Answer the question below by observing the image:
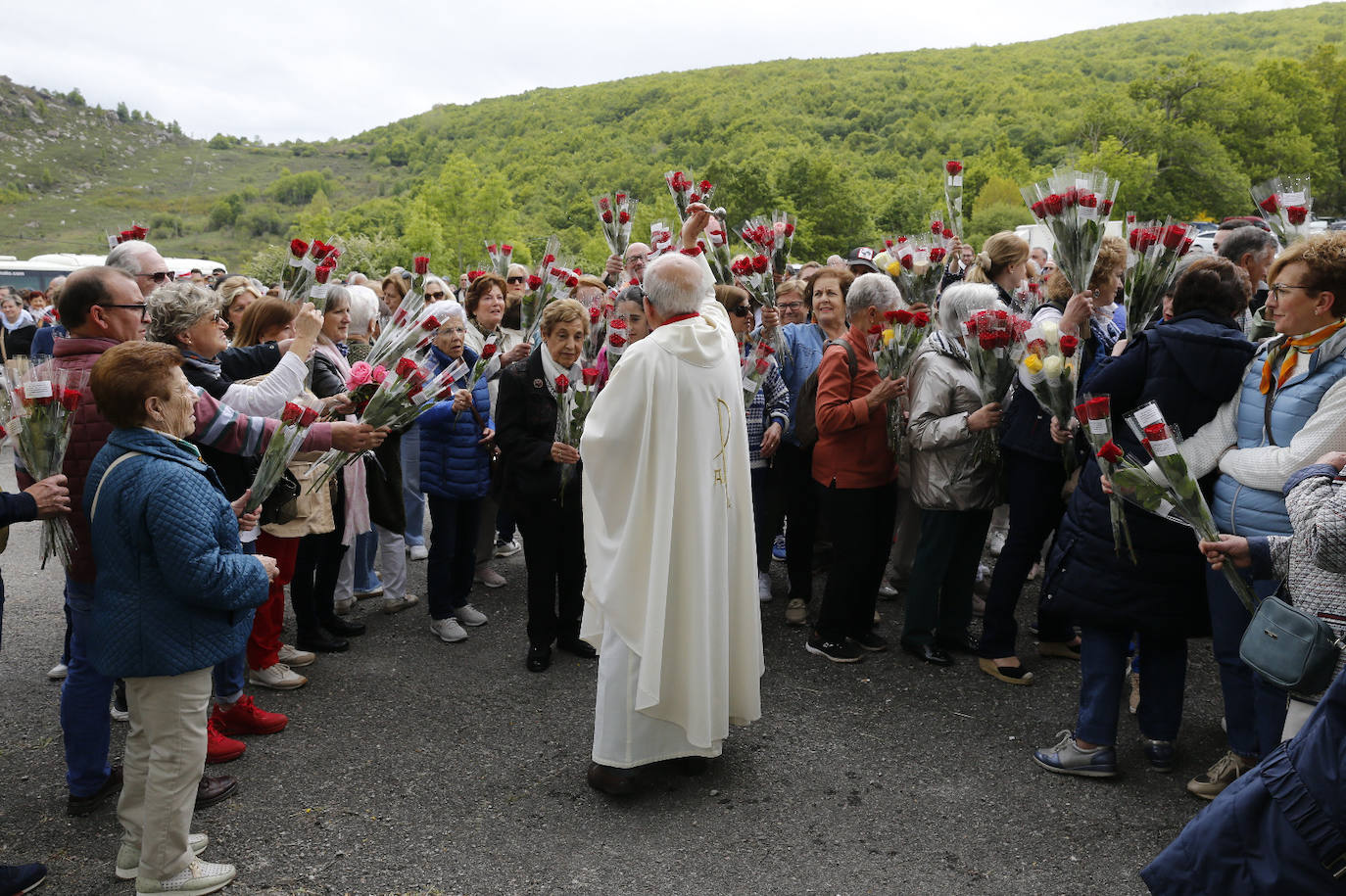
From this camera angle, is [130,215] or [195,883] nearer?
[195,883]

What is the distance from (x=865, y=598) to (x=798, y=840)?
208cm

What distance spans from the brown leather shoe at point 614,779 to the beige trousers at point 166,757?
1516 mm

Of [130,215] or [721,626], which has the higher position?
[130,215]

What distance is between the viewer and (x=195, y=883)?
3170mm

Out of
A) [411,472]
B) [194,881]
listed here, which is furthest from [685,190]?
[194,881]

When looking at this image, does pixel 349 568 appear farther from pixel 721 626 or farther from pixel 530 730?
pixel 721 626

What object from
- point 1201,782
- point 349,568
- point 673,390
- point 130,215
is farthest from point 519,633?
point 130,215

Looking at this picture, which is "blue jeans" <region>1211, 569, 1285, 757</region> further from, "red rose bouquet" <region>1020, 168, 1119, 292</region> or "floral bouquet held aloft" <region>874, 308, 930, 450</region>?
"floral bouquet held aloft" <region>874, 308, 930, 450</region>

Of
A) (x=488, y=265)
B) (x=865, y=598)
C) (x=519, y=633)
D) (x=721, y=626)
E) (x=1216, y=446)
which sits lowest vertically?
(x=519, y=633)

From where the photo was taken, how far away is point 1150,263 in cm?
454

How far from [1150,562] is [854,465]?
1664mm

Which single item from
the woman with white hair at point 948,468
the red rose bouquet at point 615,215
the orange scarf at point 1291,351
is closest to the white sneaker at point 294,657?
the red rose bouquet at point 615,215

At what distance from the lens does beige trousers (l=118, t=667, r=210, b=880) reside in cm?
305

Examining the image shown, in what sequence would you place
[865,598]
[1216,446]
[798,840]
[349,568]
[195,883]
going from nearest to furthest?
[195,883]
[798,840]
[1216,446]
[865,598]
[349,568]
